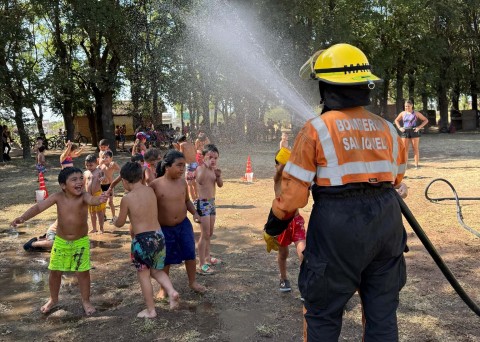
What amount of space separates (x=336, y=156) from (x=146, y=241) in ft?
7.33

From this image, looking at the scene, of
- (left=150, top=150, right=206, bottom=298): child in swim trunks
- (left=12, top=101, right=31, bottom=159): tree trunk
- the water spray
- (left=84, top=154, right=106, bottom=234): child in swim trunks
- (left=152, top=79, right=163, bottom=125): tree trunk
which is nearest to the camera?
(left=150, top=150, right=206, bottom=298): child in swim trunks

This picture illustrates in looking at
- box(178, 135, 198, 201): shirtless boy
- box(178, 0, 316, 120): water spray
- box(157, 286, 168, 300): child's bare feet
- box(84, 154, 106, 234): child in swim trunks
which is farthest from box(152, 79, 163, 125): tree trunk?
box(157, 286, 168, 300): child's bare feet

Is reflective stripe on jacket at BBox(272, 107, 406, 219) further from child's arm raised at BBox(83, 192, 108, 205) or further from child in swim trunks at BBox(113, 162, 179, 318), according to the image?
child's arm raised at BBox(83, 192, 108, 205)

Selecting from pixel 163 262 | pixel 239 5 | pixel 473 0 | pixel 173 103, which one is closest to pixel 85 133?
pixel 173 103

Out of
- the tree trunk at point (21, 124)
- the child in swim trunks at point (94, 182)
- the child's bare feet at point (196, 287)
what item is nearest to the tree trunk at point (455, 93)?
Result: the tree trunk at point (21, 124)

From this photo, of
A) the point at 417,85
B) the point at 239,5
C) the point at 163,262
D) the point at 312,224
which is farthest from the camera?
the point at 417,85

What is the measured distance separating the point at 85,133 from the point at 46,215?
34.2m

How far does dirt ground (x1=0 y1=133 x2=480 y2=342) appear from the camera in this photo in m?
3.72

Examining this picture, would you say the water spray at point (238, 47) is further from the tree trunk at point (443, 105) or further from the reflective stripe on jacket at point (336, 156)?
the reflective stripe on jacket at point (336, 156)

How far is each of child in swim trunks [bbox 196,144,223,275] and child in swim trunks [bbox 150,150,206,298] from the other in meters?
0.66

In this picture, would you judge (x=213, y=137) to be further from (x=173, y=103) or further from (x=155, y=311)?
(x=155, y=311)

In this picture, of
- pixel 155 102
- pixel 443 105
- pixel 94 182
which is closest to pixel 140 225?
pixel 94 182

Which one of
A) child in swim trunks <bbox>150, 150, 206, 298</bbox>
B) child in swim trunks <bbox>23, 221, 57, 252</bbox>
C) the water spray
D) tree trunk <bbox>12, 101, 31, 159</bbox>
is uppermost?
the water spray

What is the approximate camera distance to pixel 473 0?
97.9 ft
